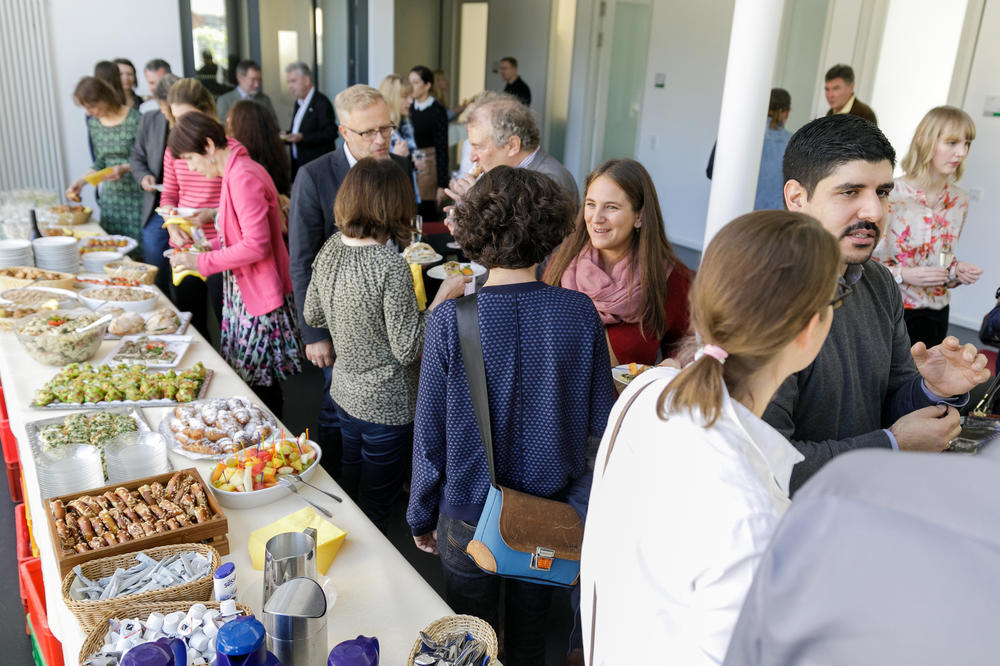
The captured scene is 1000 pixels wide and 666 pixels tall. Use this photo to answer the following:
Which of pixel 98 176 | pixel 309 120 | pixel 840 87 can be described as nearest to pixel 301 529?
pixel 98 176

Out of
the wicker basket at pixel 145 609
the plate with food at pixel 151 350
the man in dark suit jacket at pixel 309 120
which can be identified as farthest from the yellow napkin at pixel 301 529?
the man in dark suit jacket at pixel 309 120

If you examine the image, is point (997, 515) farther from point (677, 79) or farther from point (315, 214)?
point (677, 79)

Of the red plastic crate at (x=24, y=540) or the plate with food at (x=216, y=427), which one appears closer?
the plate with food at (x=216, y=427)

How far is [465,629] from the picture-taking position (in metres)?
1.30

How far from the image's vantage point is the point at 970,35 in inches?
216

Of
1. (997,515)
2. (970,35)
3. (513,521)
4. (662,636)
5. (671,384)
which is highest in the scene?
(970,35)

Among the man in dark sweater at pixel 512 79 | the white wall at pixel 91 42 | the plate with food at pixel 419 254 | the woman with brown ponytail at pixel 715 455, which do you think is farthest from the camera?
the man in dark sweater at pixel 512 79

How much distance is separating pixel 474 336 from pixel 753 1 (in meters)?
1.34

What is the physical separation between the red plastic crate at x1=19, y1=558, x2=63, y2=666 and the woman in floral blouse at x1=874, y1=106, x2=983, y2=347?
320 centimetres

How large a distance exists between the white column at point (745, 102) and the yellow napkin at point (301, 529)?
151 cm

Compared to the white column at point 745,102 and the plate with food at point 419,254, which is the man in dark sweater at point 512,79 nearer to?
the plate with food at point 419,254

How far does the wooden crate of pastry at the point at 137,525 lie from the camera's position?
1.48 m

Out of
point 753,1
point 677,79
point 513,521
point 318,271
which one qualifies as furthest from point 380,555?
point 677,79

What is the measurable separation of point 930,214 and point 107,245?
4115 millimetres
